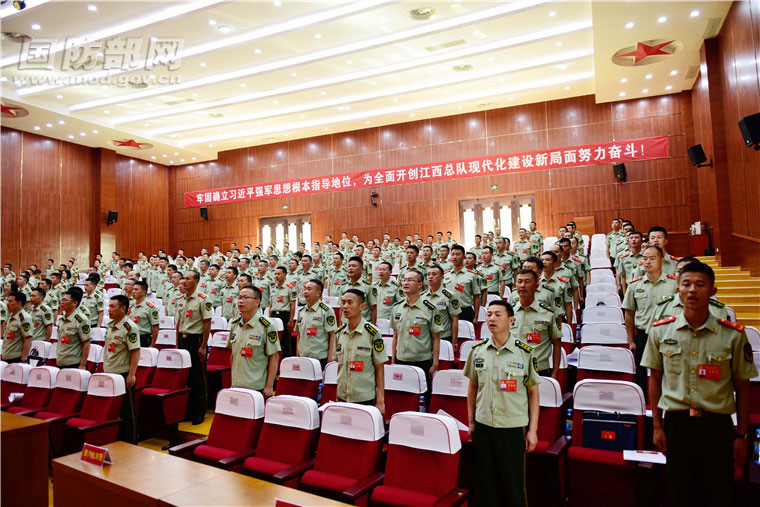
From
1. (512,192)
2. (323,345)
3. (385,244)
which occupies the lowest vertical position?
(323,345)

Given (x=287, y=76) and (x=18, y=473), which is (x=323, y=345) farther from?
(x=287, y=76)

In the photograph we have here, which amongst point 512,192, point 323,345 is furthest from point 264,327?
point 512,192

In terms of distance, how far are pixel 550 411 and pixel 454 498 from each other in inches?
39.2

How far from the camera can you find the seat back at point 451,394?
10.5 ft

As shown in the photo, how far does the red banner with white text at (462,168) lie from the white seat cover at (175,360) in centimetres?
1107

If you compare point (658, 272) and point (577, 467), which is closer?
point (577, 467)

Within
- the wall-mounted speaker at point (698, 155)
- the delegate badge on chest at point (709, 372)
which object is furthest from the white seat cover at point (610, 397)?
the wall-mounted speaker at point (698, 155)

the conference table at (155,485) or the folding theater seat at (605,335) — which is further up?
the folding theater seat at (605,335)

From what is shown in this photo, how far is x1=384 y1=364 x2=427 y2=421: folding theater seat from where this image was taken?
3.37m

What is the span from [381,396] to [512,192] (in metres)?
12.0

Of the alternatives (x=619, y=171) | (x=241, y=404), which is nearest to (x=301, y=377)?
(x=241, y=404)

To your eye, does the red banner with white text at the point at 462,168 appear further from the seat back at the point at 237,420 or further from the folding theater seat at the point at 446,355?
the seat back at the point at 237,420

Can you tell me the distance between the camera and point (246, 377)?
3758 mm

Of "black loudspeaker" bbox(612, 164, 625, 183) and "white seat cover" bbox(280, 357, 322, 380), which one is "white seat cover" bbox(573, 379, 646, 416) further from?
"black loudspeaker" bbox(612, 164, 625, 183)
